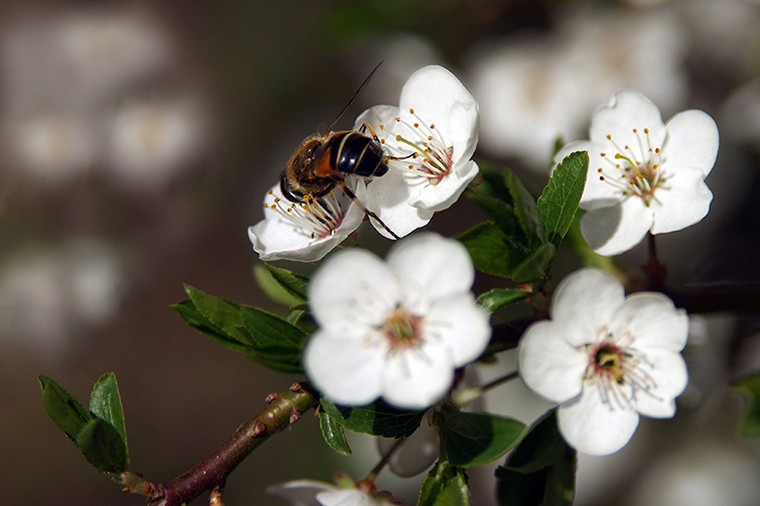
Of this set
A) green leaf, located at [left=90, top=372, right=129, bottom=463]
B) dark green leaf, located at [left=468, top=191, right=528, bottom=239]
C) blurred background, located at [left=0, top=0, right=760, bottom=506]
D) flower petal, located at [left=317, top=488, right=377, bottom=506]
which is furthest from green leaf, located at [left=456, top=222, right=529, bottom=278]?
blurred background, located at [left=0, top=0, right=760, bottom=506]

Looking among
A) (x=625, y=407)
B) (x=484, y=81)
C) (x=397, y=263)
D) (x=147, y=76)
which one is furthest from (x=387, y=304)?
(x=147, y=76)

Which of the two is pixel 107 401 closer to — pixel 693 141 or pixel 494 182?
pixel 494 182

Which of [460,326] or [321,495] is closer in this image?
[460,326]

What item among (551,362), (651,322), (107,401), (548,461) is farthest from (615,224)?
(107,401)

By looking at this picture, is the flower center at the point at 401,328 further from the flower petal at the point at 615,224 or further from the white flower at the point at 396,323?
the flower petal at the point at 615,224

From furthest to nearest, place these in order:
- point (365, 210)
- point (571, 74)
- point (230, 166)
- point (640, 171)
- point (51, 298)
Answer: point (230, 166) < point (51, 298) < point (571, 74) < point (640, 171) < point (365, 210)

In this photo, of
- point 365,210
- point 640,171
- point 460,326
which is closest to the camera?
point 460,326

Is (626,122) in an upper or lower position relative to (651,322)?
upper

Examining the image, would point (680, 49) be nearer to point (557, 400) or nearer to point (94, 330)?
point (557, 400)
